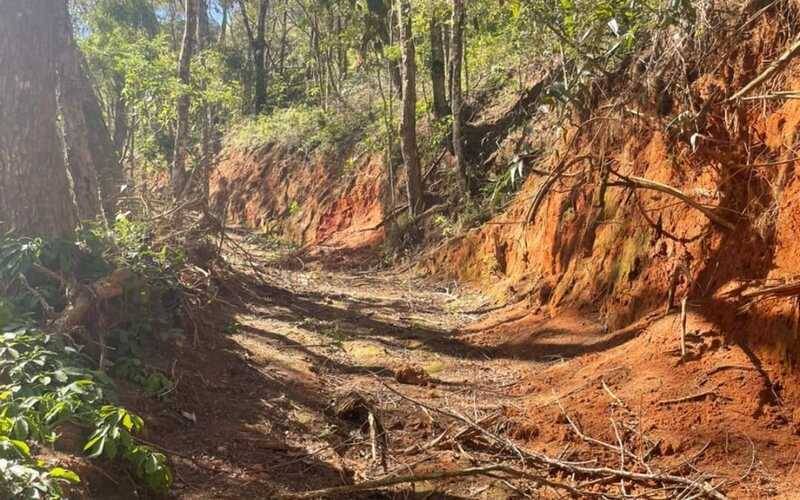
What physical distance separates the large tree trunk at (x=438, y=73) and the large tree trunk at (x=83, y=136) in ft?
25.7

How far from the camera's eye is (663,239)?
23.4ft

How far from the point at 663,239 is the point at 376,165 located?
12.0 m

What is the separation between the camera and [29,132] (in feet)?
19.6

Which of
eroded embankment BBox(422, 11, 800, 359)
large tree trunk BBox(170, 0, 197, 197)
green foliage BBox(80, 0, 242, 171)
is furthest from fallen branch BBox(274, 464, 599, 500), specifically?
green foliage BBox(80, 0, 242, 171)

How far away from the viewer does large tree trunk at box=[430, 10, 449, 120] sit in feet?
50.3

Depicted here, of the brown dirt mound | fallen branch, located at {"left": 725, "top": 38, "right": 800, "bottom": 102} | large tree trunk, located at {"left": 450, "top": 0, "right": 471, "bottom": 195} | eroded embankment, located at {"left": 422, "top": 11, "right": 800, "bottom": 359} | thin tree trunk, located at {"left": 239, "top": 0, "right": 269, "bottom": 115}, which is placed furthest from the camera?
thin tree trunk, located at {"left": 239, "top": 0, "right": 269, "bottom": 115}

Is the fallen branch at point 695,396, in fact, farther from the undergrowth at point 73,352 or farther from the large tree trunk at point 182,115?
the large tree trunk at point 182,115

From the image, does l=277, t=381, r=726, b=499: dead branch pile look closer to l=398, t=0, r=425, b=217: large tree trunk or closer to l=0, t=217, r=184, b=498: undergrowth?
l=0, t=217, r=184, b=498: undergrowth

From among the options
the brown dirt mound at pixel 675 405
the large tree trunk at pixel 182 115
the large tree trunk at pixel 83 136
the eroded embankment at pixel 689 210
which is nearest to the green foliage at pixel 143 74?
the large tree trunk at pixel 182 115

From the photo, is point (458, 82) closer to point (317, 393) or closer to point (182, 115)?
point (182, 115)

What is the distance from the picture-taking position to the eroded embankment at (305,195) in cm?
1775

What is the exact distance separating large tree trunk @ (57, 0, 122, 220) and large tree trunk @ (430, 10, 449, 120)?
25.7ft

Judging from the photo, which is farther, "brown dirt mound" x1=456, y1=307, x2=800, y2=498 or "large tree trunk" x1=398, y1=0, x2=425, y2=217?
"large tree trunk" x1=398, y1=0, x2=425, y2=217

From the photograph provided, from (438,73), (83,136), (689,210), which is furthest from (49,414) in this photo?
(438,73)
